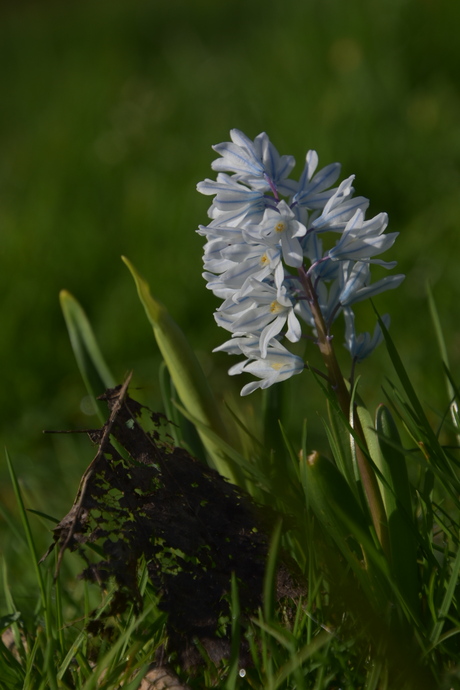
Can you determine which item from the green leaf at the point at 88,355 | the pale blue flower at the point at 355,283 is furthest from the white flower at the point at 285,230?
the green leaf at the point at 88,355

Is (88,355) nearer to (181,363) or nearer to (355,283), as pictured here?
(181,363)

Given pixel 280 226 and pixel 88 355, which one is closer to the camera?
pixel 280 226

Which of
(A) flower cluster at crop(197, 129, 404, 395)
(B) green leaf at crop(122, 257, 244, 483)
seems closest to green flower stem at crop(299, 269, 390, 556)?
(A) flower cluster at crop(197, 129, 404, 395)

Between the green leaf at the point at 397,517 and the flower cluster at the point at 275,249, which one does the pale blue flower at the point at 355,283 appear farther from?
the green leaf at the point at 397,517

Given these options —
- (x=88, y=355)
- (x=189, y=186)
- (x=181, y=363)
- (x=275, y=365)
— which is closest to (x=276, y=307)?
(x=275, y=365)

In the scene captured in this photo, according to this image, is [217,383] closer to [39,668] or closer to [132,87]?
[39,668]

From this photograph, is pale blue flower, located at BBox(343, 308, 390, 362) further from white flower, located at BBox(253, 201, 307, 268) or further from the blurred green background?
the blurred green background

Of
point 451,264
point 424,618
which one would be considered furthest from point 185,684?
point 451,264
